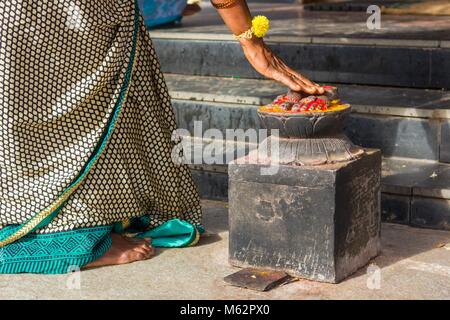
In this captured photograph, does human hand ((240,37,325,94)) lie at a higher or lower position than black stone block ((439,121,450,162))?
higher

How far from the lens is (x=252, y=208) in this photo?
4090 mm

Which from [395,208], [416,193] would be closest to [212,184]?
[395,208]

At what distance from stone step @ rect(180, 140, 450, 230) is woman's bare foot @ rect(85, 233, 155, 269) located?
1.23 metres

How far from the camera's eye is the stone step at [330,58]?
5449mm

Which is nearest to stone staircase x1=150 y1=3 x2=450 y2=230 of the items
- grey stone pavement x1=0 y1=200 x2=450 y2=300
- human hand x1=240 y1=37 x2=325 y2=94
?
grey stone pavement x1=0 y1=200 x2=450 y2=300

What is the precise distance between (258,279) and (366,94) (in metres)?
1.82

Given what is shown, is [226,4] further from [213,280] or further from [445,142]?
[445,142]

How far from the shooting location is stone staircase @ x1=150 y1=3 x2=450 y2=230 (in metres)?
4.75

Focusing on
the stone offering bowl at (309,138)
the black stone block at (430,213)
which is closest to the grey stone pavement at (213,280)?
the black stone block at (430,213)

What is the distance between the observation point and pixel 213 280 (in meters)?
4.06

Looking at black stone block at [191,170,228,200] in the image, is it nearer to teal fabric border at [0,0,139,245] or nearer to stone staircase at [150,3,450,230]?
stone staircase at [150,3,450,230]
